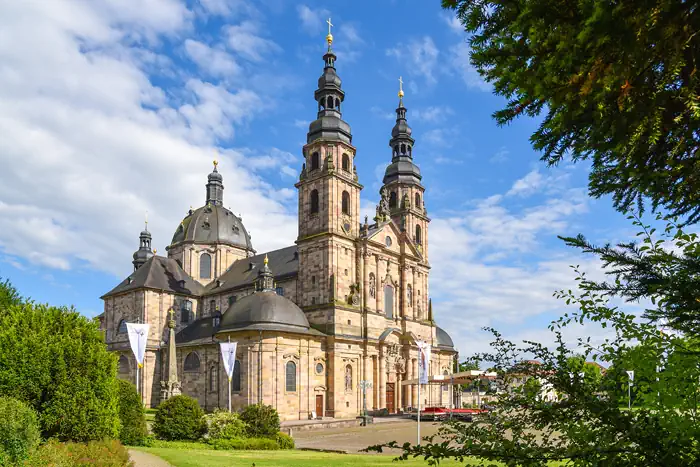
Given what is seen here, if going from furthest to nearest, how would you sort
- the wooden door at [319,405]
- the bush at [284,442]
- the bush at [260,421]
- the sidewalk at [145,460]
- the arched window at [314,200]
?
1. the arched window at [314,200]
2. the wooden door at [319,405]
3. the bush at [260,421]
4. the bush at [284,442]
5. the sidewalk at [145,460]

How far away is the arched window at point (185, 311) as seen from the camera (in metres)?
60.9

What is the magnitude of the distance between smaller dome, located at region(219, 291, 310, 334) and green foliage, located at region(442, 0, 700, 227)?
134 feet

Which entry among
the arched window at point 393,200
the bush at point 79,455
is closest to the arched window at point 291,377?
the arched window at point 393,200

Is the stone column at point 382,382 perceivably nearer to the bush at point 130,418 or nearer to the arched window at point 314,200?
the arched window at point 314,200

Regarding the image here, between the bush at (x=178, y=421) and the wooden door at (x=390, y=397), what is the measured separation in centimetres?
2703

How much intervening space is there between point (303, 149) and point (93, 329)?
36805 millimetres

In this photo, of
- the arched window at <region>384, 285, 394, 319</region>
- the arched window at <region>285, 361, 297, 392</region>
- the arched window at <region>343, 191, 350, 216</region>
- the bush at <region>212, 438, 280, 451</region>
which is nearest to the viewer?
the bush at <region>212, 438, 280, 451</region>

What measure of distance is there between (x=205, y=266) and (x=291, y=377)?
26803 millimetres

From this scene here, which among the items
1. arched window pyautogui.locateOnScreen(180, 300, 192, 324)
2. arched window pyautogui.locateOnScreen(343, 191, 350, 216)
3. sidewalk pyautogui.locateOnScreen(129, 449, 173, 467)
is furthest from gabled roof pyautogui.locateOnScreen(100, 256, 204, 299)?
sidewalk pyautogui.locateOnScreen(129, 449, 173, 467)

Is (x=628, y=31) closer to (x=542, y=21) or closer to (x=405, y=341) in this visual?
(x=542, y=21)

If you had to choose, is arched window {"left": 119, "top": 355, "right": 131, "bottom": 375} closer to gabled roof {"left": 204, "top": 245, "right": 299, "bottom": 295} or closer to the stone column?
gabled roof {"left": 204, "top": 245, "right": 299, "bottom": 295}

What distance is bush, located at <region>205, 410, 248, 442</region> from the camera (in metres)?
28.0

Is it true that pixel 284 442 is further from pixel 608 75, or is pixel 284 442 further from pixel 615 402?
pixel 608 75

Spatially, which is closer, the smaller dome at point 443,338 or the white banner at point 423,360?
the white banner at point 423,360
